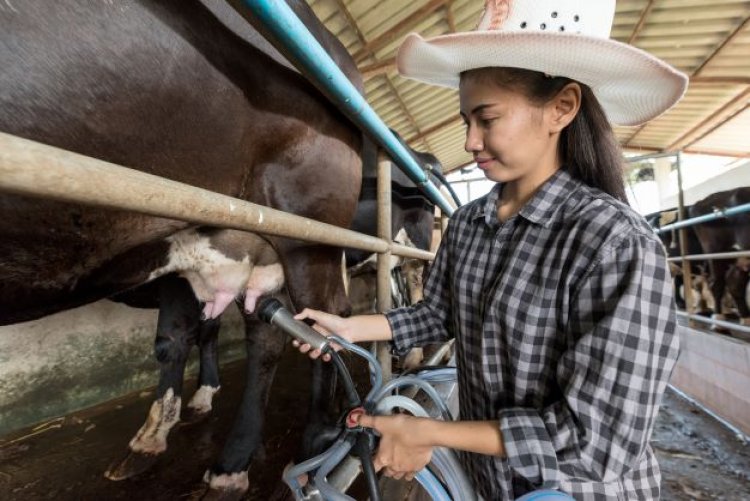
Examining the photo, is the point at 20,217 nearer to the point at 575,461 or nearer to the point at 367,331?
the point at 367,331

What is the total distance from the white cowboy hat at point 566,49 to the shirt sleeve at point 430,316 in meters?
0.48

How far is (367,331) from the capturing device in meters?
1.07

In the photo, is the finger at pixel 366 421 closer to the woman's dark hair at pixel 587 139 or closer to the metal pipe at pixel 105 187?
the metal pipe at pixel 105 187

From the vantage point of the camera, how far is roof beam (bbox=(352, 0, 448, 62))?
433 cm

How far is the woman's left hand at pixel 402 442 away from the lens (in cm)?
66

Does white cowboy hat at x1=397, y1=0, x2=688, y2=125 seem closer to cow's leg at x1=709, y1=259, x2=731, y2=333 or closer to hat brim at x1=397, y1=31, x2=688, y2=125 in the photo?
hat brim at x1=397, y1=31, x2=688, y2=125

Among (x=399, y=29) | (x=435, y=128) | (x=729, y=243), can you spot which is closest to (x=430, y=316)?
(x=399, y=29)

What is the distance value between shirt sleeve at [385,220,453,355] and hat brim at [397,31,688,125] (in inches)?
18.3

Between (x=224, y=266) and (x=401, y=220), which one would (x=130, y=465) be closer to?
(x=224, y=266)

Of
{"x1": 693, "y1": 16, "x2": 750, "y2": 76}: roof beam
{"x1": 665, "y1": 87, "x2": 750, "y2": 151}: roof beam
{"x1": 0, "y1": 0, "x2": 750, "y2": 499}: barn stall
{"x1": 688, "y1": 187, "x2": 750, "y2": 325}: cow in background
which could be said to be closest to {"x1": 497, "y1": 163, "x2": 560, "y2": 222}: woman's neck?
{"x1": 0, "y1": 0, "x2": 750, "y2": 499}: barn stall

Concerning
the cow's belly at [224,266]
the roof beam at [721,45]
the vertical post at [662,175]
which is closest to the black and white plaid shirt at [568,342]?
the cow's belly at [224,266]

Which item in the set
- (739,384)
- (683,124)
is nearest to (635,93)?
(739,384)

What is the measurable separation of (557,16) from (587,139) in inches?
9.8

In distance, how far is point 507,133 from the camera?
786mm
